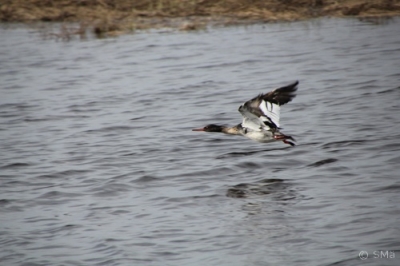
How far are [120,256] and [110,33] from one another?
41.1 ft

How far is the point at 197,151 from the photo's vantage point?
13.0 metres

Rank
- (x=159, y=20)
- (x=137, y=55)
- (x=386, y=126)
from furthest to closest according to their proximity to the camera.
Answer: (x=159, y=20) → (x=137, y=55) → (x=386, y=126)

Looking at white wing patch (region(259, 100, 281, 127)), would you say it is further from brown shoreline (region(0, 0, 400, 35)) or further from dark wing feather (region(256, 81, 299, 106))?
brown shoreline (region(0, 0, 400, 35))

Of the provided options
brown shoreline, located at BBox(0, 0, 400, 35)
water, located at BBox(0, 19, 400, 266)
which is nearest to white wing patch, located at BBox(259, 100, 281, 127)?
water, located at BBox(0, 19, 400, 266)

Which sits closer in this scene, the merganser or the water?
the water

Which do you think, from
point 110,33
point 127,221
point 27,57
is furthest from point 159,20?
point 127,221

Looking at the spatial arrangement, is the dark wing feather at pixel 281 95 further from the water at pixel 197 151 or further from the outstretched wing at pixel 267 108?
the water at pixel 197 151

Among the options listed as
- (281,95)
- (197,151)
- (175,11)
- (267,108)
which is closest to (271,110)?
(267,108)

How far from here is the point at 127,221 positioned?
9.89 meters

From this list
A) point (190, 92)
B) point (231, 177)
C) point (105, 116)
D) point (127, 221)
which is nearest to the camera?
point (127, 221)

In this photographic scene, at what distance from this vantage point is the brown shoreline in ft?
Result: 64.4

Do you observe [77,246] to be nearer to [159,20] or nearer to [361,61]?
[361,61]

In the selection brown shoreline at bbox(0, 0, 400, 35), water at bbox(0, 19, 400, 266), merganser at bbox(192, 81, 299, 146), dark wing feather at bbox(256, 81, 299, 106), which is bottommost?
water at bbox(0, 19, 400, 266)

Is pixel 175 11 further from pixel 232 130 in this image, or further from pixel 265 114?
pixel 265 114
